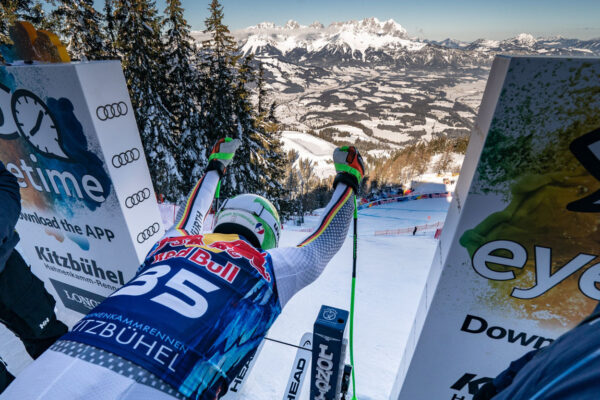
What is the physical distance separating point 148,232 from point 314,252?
333 cm

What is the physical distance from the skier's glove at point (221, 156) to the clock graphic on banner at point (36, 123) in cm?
208

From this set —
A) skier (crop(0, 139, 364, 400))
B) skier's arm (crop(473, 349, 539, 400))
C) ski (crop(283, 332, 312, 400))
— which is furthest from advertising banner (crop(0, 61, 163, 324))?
skier's arm (crop(473, 349, 539, 400))

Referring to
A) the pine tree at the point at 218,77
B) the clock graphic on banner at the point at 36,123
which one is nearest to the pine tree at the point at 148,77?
the pine tree at the point at 218,77

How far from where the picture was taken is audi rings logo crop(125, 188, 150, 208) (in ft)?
13.5

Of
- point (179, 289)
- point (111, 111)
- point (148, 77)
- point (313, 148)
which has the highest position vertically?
point (148, 77)

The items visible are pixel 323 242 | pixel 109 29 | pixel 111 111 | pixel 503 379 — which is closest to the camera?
pixel 503 379

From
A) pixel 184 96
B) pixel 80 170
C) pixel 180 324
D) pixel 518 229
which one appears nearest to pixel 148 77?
pixel 184 96

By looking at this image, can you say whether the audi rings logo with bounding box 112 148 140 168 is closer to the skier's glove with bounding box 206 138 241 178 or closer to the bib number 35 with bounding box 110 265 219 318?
the skier's glove with bounding box 206 138 241 178

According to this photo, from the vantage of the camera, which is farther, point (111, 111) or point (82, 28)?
point (82, 28)

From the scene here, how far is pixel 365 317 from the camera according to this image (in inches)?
224

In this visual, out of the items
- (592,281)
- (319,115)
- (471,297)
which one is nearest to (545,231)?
(592,281)

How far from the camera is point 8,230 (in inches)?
97.7

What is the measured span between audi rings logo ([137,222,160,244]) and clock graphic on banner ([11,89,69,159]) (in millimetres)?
1491

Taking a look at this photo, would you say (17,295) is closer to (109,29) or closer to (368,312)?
(368,312)
